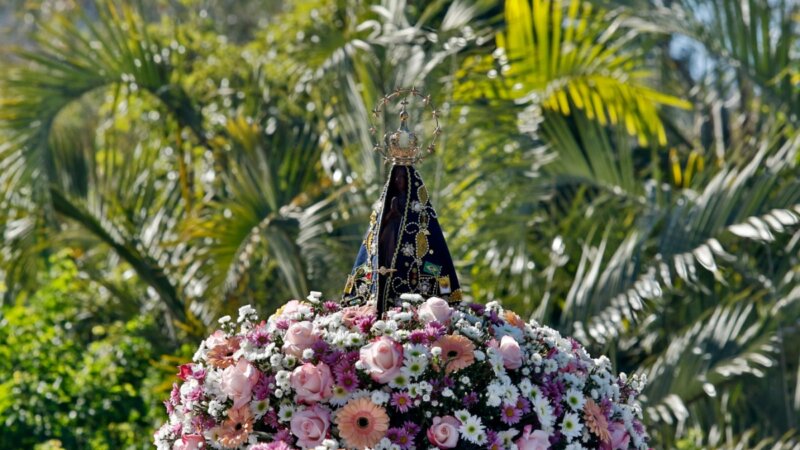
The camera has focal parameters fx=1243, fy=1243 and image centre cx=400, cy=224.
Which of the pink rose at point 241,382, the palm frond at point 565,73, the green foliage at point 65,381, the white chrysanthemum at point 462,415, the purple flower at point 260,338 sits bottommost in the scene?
the green foliage at point 65,381

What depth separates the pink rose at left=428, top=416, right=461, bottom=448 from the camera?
10.2 ft

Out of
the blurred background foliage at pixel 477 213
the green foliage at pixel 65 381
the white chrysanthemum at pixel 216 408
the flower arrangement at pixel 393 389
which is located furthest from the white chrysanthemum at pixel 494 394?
the green foliage at pixel 65 381

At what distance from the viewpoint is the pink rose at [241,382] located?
3.26m

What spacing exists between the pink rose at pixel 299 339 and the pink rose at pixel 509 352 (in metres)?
0.48

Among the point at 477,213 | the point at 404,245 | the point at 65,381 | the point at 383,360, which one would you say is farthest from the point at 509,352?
the point at 65,381

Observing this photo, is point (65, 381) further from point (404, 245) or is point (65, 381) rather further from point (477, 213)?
point (404, 245)

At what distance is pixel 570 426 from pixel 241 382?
88cm

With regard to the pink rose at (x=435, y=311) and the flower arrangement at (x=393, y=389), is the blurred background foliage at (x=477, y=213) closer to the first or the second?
the flower arrangement at (x=393, y=389)

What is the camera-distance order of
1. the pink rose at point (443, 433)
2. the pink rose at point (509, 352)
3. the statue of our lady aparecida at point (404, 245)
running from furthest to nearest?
the statue of our lady aparecida at point (404, 245) < the pink rose at point (509, 352) < the pink rose at point (443, 433)

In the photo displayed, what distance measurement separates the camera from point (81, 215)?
273 inches

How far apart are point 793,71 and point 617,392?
3435 millimetres

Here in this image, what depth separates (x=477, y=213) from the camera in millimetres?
6145

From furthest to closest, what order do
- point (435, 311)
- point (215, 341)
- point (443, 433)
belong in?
point (215, 341) < point (435, 311) < point (443, 433)

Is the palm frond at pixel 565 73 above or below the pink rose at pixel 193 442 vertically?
below
